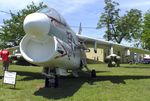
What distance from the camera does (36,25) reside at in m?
13.2

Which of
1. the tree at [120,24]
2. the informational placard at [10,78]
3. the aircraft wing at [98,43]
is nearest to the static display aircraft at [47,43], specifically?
the informational placard at [10,78]

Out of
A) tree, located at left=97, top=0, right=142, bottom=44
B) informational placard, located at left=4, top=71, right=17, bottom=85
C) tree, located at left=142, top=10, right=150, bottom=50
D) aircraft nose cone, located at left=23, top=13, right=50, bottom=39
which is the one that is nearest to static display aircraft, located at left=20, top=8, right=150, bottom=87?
aircraft nose cone, located at left=23, top=13, right=50, bottom=39

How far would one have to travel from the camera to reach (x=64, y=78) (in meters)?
21.1

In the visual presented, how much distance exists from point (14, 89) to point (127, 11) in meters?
68.4

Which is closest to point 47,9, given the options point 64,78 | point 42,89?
point 42,89

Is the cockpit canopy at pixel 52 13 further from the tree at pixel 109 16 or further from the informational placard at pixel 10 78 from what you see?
the tree at pixel 109 16

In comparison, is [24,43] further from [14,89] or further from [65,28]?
[65,28]

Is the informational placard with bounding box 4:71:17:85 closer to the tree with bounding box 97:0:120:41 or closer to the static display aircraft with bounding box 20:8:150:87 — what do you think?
the static display aircraft with bounding box 20:8:150:87

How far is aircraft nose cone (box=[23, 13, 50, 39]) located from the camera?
13.2 m

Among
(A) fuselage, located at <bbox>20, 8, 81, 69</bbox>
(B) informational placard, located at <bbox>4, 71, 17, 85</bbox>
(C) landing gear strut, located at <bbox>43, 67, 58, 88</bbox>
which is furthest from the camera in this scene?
(B) informational placard, located at <bbox>4, 71, 17, 85</bbox>

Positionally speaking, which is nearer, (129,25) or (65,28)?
(65,28)

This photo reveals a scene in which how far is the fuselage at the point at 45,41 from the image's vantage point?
1341 centimetres

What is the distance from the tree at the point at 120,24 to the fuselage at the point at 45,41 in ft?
209

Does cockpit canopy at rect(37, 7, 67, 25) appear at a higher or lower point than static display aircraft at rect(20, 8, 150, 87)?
higher
